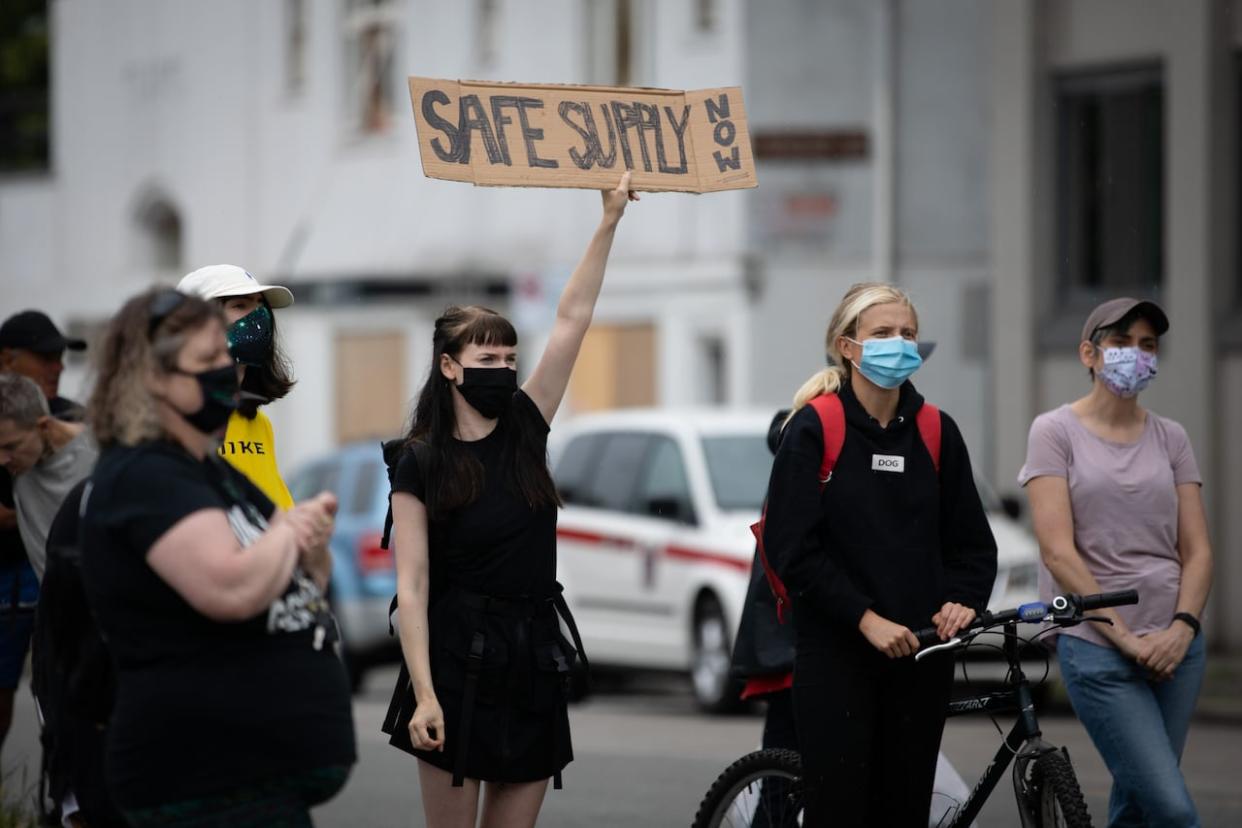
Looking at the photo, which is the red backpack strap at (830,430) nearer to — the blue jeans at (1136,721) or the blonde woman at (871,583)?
the blonde woman at (871,583)

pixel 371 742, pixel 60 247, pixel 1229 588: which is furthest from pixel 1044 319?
pixel 60 247

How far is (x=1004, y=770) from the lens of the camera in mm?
6027

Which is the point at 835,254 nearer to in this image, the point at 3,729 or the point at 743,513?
the point at 743,513

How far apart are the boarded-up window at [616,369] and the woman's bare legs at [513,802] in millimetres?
18935

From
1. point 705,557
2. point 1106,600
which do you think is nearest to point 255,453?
point 1106,600

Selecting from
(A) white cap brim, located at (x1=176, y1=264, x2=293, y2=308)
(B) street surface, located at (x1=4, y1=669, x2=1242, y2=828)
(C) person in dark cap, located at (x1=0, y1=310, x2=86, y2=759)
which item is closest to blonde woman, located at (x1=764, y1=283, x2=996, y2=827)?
(A) white cap brim, located at (x1=176, y1=264, x2=293, y2=308)

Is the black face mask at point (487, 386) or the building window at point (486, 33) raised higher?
the building window at point (486, 33)

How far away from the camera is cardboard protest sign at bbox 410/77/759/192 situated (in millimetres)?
5977

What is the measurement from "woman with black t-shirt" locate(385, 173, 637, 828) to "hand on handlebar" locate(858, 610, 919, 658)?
75 centimetres

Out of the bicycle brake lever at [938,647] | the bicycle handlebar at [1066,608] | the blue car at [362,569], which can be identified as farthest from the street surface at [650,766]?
the bicycle brake lever at [938,647]

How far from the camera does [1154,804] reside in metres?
6.28

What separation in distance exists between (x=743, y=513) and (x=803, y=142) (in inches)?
369

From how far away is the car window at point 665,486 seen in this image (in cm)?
1406

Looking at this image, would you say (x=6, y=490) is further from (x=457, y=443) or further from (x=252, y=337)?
(x=457, y=443)
